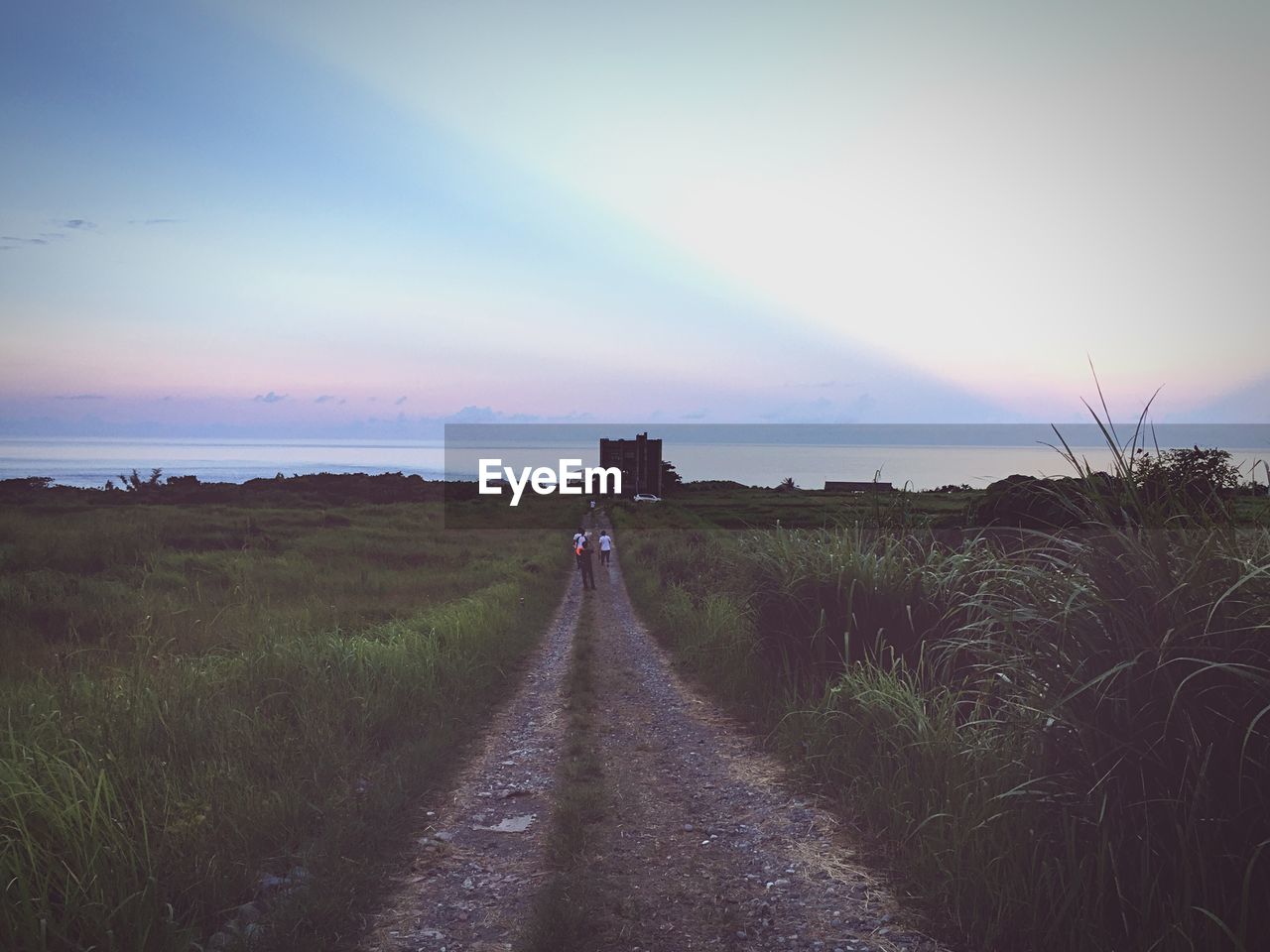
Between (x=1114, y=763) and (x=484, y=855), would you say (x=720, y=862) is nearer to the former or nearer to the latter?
(x=484, y=855)

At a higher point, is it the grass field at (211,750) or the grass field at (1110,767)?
the grass field at (1110,767)

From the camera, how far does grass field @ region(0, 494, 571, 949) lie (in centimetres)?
405

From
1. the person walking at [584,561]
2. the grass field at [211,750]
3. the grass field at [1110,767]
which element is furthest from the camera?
the person walking at [584,561]

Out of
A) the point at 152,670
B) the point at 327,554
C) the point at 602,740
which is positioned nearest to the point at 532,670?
the point at 602,740

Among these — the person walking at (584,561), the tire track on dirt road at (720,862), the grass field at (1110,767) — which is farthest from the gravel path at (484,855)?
the person walking at (584,561)

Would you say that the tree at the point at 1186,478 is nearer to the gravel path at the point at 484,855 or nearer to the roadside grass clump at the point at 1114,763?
the roadside grass clump at the point at 1114,763

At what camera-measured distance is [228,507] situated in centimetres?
4141

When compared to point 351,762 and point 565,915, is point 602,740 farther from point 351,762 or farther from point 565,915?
point 565,915

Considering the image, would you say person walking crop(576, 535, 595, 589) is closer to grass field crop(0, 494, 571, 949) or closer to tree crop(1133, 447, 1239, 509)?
grass field crop(0, 494, 571, 949)

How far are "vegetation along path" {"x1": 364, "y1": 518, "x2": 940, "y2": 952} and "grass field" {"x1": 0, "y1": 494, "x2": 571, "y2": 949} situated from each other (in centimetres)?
51

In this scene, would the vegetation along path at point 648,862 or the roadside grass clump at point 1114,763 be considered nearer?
the roadside grass clump at point 1114,763

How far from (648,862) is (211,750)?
12.8ft

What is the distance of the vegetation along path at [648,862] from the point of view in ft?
13.4

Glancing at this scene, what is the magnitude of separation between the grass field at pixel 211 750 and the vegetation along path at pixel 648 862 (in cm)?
51
